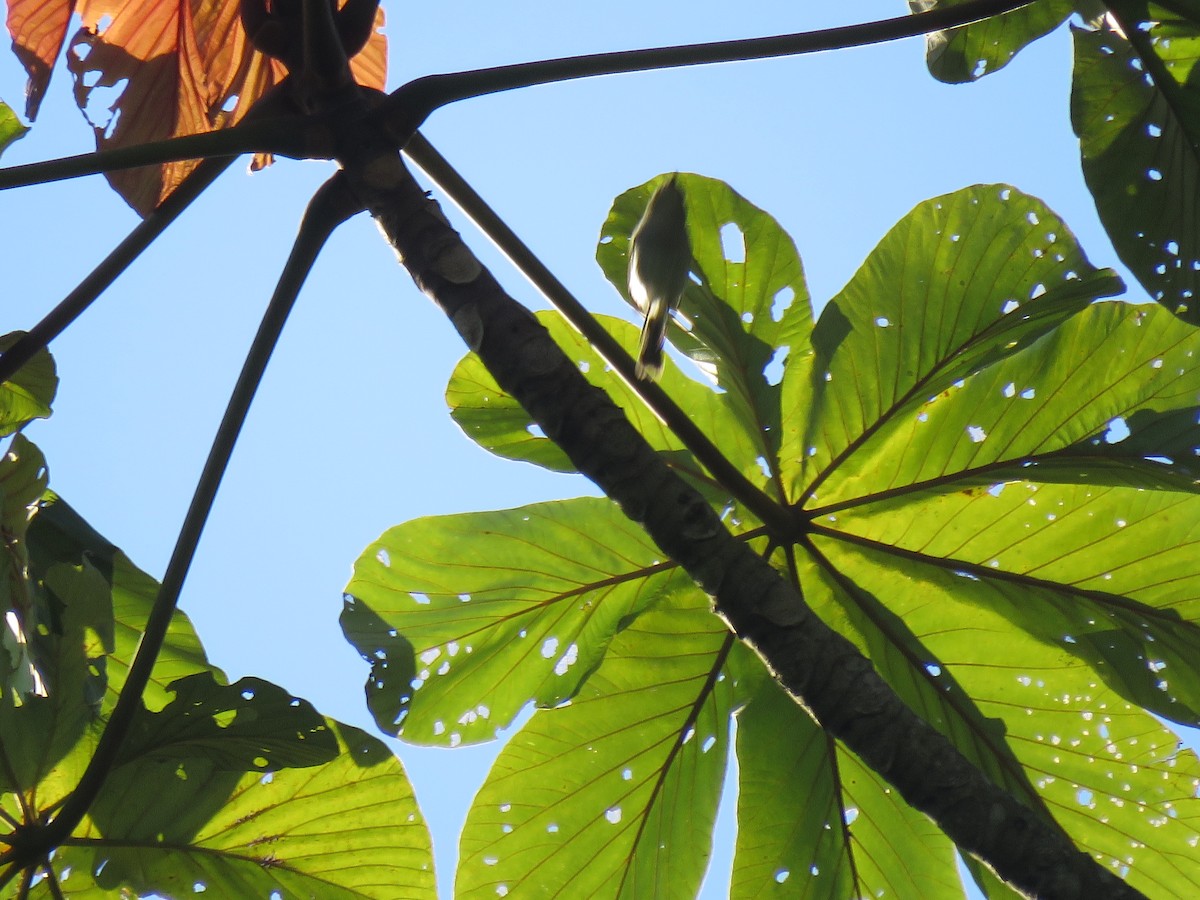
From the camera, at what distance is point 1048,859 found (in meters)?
0.84

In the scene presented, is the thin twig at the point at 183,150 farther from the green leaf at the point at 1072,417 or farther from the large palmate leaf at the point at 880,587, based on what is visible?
the green leaf at the point at 1072,417

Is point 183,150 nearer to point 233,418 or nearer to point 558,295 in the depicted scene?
point 233,418

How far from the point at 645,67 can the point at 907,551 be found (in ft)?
2.51

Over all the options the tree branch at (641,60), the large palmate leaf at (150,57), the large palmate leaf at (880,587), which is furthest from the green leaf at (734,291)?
the large palmate leaf at (150,57)

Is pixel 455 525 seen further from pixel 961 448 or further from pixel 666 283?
pixel 961 448

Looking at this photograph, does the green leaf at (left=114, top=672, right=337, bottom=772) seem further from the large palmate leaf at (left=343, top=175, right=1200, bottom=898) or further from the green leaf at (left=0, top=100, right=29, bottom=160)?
the green leaf at (left=0, top=100, right=29, bottom=160)

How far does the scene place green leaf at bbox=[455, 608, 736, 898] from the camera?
145 centimetres

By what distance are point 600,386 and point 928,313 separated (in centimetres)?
46

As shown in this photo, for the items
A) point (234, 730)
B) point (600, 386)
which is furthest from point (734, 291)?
point (234, 730)

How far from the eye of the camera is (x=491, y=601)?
1460 millimetres

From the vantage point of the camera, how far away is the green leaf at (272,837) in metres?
1.31

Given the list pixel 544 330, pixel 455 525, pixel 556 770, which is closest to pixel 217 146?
pixel 544 330

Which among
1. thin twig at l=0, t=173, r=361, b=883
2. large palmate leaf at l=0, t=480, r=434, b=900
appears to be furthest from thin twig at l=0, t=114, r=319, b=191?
large palmate leaf at l=0, t=480, r=434, b=900

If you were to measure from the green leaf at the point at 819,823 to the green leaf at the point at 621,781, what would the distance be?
0.06 meters
